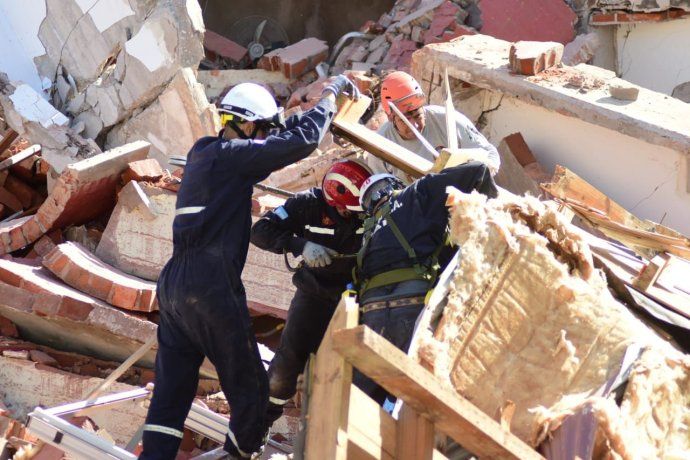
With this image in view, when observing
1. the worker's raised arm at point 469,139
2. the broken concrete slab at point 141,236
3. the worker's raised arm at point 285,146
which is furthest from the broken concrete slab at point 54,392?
the worker's raised arm at point 469,139

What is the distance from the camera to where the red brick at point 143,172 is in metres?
7.28

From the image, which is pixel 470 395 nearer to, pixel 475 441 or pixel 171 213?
pixel 475 441

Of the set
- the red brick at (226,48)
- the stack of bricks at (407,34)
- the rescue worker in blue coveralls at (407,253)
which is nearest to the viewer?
the rescue worker in blue coveralls at (407,253)

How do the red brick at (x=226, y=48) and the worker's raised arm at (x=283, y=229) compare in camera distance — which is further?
the red brick at (x=226, y=48)

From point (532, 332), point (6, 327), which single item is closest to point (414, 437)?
point (532, 332)

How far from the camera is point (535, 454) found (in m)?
2.58

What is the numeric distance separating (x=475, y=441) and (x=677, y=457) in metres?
0.82

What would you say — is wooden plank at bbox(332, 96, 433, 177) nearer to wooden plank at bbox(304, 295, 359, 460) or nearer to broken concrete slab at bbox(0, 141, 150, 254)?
wooden plank at bbox(304, 295, 359, 460)

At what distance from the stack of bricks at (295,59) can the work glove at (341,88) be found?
6130 mm

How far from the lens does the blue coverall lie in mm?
4551

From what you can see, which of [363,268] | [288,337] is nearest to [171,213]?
[288,337]

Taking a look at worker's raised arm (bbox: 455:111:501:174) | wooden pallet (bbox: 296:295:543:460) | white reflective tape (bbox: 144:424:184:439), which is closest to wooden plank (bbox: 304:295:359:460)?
wooden pallet (bbox: 296:295:543:460)

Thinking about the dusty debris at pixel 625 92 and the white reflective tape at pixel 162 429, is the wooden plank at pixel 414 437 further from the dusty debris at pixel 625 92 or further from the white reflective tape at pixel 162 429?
the dusty debris at pixel 625 92

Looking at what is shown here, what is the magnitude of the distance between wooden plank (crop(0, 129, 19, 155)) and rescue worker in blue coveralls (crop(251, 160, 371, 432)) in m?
4.34
